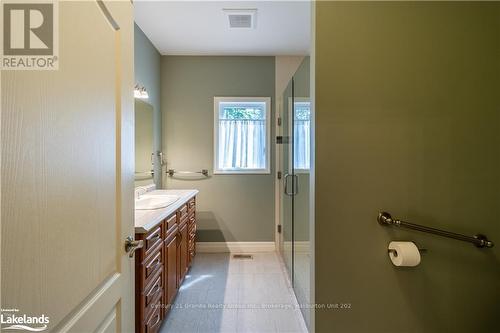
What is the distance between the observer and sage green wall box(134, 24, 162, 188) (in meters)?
2.57

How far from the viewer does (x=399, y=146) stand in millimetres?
1200

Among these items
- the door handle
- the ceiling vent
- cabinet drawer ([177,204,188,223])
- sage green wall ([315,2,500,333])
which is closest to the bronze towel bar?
sage green wall ([315,2,500,333])

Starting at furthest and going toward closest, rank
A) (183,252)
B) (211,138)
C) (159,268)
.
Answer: (211,138)
(183,252)
(159,268)

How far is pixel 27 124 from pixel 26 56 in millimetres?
186

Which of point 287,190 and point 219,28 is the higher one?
point 219,28

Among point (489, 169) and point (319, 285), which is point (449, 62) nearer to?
point (489, 169)

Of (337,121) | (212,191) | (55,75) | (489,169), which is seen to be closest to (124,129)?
(55,75)

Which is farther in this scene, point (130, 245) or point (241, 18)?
point (241, 18)

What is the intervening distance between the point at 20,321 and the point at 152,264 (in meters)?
1.06

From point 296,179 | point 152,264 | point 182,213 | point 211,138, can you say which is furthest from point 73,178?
point 211,138

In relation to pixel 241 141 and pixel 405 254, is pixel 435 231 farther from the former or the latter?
pixel 241 141

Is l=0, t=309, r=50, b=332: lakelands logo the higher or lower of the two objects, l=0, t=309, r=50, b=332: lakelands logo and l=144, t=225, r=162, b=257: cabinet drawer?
the higher

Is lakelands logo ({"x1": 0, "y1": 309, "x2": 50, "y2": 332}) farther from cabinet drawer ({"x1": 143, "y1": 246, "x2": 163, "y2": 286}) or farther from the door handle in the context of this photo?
cabinet drawer ({"x1": 143, "y1": 246, "x2": 163, "y2": 286})

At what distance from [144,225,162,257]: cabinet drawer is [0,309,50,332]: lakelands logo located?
34.9 inches
